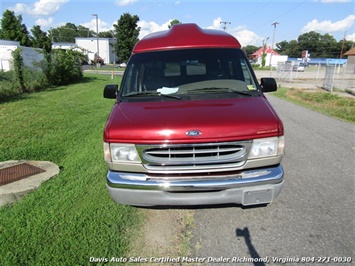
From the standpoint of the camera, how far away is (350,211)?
3383 mm

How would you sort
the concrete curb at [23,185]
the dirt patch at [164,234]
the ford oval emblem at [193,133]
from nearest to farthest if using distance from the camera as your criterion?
the ford oval emblem at [193,133], the dirt patch at [164,234], the concrete curb at [23,185]

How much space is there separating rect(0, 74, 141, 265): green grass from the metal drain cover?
432 millimetres

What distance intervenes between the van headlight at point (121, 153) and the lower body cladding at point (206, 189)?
8.0 inches

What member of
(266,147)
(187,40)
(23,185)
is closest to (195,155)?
(266,147)

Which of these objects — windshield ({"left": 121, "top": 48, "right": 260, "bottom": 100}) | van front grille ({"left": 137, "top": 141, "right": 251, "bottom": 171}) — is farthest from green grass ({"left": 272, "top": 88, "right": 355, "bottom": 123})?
van front grille ({"left": 137, "top": 141, "right": 251, "bottom": 171})

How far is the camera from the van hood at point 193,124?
8.54 feet

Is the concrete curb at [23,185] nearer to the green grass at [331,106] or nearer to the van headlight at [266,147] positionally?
the van headlight at [266,147]

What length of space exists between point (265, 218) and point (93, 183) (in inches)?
96.4

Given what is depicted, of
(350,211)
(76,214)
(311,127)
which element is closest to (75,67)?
(311,127)

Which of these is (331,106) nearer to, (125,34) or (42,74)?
(42,74)

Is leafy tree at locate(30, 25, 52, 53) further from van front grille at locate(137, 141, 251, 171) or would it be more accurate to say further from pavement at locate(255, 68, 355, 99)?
van front grille at locate(137, 141, 251, 171)

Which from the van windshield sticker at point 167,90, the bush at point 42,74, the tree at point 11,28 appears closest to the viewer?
the van windshield sticker at point 167,90

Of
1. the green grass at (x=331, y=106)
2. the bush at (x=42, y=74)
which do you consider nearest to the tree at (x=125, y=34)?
the bush at (x=42, y=74)

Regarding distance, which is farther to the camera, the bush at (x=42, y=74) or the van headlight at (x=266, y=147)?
the bush at (x=42, y=74)
